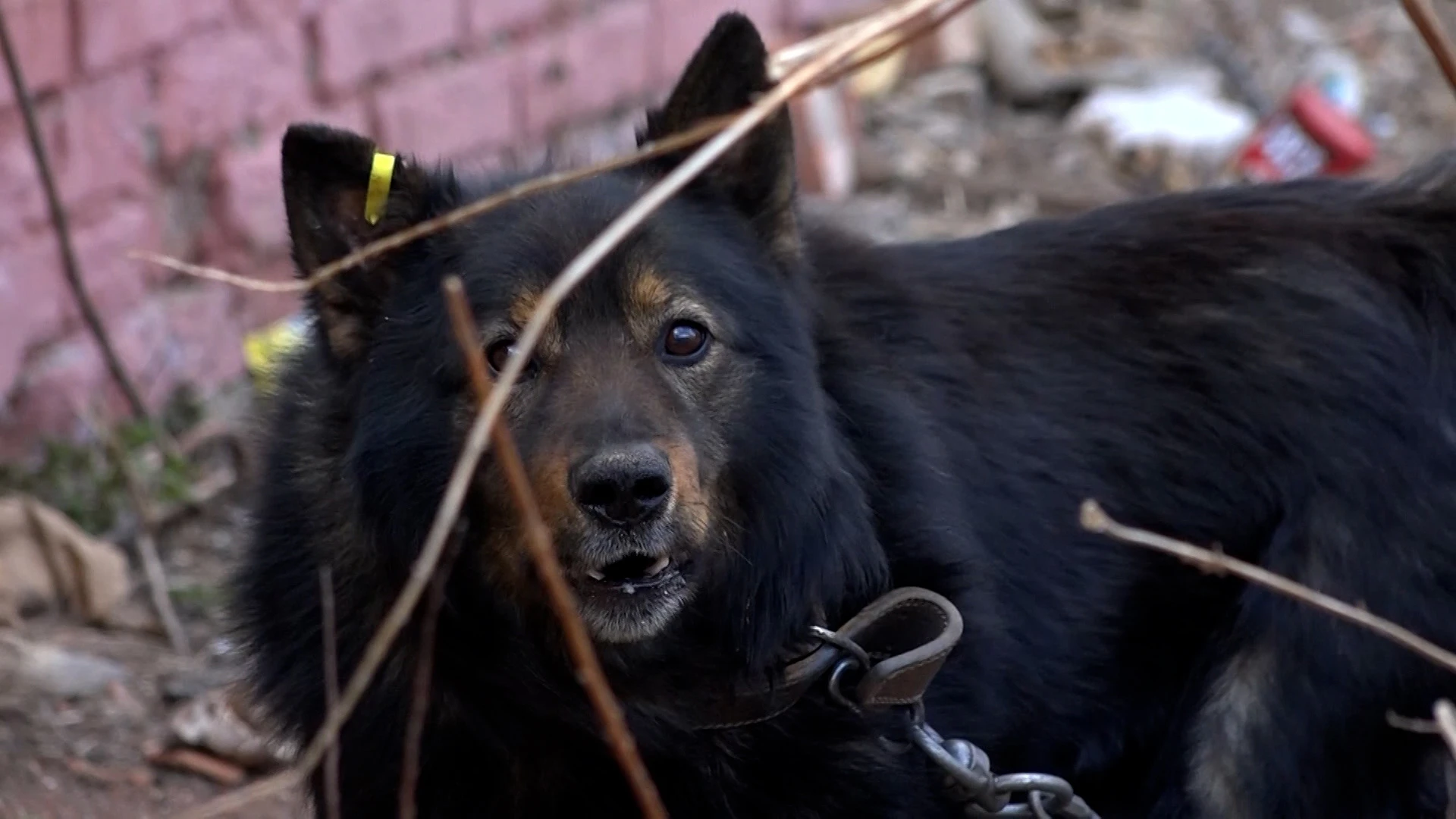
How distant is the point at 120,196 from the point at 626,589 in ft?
10.3

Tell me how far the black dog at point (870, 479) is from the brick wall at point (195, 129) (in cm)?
194

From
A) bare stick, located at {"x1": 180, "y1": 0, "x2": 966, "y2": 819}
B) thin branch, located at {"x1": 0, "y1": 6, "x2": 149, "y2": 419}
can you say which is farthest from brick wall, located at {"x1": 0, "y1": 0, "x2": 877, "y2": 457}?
bare stick, located at {"x1": 180, "y1": 0, "x2": 966, "y2": 819}

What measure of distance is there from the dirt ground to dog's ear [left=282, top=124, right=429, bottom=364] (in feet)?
2.11

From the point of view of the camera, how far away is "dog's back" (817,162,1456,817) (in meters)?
3.63

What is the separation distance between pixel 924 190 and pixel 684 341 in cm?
463

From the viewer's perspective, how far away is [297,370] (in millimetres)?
3619

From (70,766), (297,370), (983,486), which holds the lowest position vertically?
(70,766)

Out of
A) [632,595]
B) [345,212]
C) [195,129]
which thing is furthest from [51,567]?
[632,595]

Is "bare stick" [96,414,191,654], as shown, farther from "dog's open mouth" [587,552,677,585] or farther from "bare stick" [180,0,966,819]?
"bare stick" [180,0,966,819]

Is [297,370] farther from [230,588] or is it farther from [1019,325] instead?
[1019,325]

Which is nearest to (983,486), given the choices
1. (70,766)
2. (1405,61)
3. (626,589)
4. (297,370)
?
(626,589)

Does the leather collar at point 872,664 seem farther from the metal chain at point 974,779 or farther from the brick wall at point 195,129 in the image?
the brick wall at point 195,129

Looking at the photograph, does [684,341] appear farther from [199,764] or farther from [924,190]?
[924,190]

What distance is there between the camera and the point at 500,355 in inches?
126
